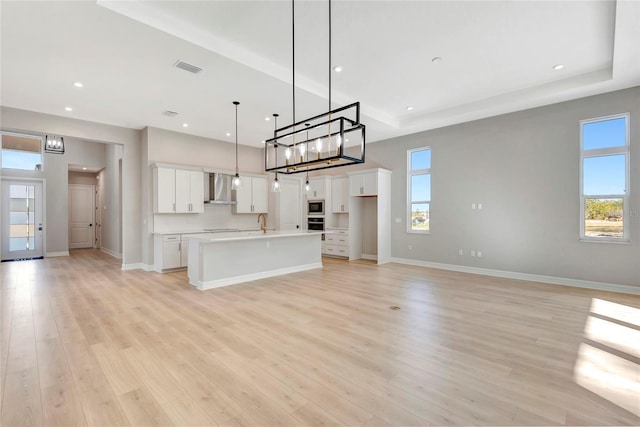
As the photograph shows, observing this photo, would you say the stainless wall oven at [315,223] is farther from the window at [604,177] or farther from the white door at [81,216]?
the white door at [81,216]

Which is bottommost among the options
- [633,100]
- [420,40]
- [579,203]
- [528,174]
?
[579,203]

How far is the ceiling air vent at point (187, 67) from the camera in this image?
3.76 m

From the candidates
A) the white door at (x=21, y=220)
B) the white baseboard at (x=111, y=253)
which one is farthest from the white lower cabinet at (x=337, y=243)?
the white door at (x=21, y=220)

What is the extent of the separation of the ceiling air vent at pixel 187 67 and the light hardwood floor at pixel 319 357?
3213 mm

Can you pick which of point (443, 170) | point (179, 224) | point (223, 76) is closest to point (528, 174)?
point (443, 170)

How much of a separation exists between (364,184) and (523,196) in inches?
135

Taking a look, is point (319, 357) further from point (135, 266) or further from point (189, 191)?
point (135, 266)

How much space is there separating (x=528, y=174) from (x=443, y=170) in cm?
164

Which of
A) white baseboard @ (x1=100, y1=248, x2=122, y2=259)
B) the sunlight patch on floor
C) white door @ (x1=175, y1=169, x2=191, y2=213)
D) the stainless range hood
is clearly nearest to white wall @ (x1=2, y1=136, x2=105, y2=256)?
white baseboard @ (x1=100, y1=248, x2=122, y2=259)

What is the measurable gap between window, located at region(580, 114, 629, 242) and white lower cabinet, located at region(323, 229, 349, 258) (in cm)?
487

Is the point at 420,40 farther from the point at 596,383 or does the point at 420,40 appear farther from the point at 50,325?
the point at 50,325

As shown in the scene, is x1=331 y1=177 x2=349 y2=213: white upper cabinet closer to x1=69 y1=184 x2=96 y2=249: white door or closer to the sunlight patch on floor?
the sunlight patch on floor

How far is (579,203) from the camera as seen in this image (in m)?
5.02

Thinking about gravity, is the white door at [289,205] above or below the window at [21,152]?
below
